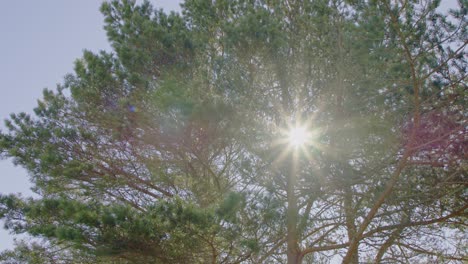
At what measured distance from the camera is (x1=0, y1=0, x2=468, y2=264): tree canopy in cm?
520

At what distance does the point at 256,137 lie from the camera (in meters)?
6.52

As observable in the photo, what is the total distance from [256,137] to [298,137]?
2.08ft

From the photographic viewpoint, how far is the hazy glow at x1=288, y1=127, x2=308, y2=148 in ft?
21.0

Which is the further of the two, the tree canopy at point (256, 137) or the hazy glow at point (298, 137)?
the hazy glow at point (298, 137)

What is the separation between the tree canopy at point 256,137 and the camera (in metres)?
5.20

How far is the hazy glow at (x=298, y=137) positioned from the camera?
639cm

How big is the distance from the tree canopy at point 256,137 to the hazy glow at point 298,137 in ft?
0.06

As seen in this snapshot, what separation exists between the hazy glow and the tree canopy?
0.06 ft

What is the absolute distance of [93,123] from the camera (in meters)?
7.22

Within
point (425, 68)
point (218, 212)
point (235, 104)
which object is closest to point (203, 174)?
point (235, 104)

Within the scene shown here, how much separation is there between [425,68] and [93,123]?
5223 mm

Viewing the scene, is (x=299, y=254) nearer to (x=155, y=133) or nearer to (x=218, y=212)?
(x=218, y=212)

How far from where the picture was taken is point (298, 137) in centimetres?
642

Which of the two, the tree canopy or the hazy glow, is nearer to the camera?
the tree canopy
